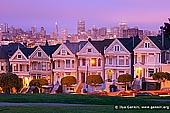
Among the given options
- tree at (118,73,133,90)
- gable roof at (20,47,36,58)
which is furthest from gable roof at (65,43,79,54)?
tree at (118,73,133,90)

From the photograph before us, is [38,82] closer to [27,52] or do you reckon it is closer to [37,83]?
[37,83]

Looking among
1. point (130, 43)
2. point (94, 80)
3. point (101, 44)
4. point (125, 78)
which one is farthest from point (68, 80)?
point (130, 43)

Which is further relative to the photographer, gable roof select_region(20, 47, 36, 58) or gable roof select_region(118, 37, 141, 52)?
gable roof select_region(20, 47, 36, 58)

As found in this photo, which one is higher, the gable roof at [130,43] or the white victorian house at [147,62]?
the gable roof at [130,43]

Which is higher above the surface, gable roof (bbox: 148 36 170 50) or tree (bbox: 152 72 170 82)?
gable roof (bbox: 148 36 170 50)

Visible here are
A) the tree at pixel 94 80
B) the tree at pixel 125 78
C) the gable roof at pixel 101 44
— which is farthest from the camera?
the gable roof at pixel 101 44

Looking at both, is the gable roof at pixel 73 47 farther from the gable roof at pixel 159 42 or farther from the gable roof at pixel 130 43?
the gable roof at pixel 159 42

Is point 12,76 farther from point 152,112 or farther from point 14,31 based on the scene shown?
point 14,31

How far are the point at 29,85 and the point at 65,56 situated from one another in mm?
6224

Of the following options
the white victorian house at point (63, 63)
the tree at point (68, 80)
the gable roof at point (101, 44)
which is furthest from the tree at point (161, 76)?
the white victorian house at point (63, 63)

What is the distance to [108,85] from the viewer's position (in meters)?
57.8

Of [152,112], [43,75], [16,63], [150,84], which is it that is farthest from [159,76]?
[152,112]

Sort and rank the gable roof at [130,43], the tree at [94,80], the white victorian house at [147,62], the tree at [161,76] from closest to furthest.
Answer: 1. the tree at [161,76]
2. the white victorian house at [147,62]
3. the tree at [94,80]
4. the gable roof at [130,43]

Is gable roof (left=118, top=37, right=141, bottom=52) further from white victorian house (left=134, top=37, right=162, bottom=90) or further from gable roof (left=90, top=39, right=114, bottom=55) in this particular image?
gable roof (left=90, top=39, right=114, bottom=55)
